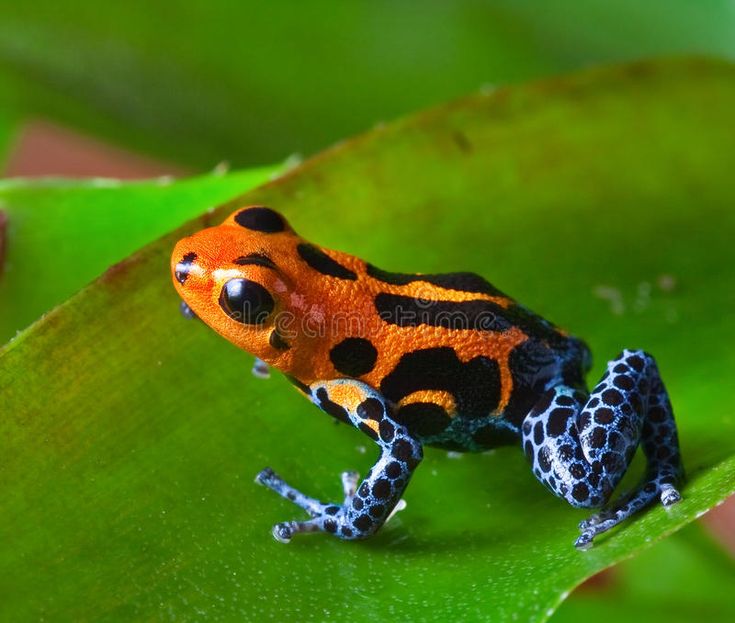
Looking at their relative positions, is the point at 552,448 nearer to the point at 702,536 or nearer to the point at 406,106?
the point at 702,536

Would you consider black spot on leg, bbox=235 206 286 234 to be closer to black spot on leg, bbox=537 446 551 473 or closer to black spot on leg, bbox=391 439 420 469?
black spot on leg, bbox=391 439 420 469

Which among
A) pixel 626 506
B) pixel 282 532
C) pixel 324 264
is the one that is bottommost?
pixel 626 506

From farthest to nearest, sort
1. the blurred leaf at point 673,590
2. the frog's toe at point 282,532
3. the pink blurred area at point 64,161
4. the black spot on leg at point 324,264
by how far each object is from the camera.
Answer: the pink blurred area at point 64,161, the blurred leaf at point 673,590, the black spot on leg at point 324,264, the frog's toe at point 282,532

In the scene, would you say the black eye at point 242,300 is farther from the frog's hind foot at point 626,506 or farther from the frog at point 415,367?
the frog's hind foot at point 626,506

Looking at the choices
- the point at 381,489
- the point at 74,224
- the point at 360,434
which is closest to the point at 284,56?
the point at 74,224

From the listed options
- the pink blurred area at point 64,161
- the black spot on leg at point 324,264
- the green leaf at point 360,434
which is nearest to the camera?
the green leaf at point 360,434

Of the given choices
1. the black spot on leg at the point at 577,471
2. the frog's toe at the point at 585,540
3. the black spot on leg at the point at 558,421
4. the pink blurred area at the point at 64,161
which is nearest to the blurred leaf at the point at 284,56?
the black spot on leg at the point at 558,421

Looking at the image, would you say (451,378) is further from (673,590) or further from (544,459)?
(673,590)
